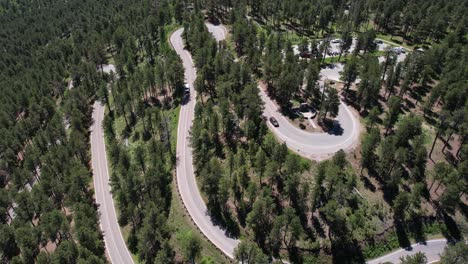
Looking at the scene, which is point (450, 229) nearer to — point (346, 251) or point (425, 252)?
point (425, 252)

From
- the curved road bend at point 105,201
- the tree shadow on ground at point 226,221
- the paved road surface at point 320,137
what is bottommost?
A: the curved road bend at point 105,201

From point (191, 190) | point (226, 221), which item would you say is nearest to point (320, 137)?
point (226, 221)

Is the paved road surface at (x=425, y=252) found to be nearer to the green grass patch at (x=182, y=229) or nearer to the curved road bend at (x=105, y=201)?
the green grass patch at (x=182, y=229)

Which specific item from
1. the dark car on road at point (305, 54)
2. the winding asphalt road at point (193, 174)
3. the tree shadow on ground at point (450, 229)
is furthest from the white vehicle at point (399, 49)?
the tree shadow on ground at point (450, 229)

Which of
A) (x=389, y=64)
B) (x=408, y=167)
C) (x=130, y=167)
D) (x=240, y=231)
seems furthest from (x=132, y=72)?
(x=408, y=167)

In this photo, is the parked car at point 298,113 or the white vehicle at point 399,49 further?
the white vehicle at point 399,49

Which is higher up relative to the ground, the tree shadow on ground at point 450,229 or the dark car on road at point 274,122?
the dark car on road at point 274,122

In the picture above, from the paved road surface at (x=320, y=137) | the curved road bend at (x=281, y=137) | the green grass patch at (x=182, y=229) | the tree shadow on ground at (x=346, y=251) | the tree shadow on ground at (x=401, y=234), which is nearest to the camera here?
the tree shadow on ground at (x=346, y=251)
